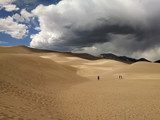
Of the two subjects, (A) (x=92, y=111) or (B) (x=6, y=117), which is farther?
(A) (x=92, y=111)

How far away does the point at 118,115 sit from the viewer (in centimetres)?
787

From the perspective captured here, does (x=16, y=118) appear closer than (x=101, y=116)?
Yes

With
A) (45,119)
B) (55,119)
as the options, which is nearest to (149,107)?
(55,119)

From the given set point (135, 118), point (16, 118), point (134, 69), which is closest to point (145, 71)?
point (134, 69)

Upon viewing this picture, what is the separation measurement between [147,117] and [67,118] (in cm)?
537

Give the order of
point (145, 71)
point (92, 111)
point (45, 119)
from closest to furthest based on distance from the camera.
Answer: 1. point (45, 119)
2. point (92, 111)
3. point (145, 71)

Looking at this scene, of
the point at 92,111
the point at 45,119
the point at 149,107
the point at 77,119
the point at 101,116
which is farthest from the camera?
the point at 149,107

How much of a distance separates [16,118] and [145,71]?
4172 cm

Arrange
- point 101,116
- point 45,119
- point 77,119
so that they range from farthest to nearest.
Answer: point 101,116
point 77,119
point 45,119

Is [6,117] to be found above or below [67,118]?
above

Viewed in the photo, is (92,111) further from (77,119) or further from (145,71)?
(145,71)

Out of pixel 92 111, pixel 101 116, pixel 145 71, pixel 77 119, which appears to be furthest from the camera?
pixel 145 71

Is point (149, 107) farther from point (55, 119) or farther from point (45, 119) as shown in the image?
point (45, 119)

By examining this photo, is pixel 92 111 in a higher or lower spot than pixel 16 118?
lower
